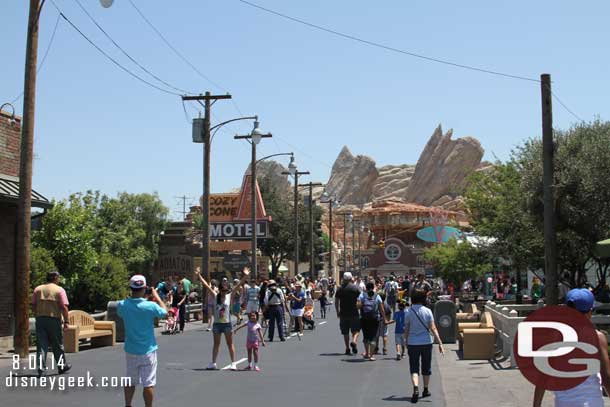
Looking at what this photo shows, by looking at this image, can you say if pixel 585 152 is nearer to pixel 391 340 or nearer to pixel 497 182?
pixel 391 340

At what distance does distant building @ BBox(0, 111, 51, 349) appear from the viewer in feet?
65.2

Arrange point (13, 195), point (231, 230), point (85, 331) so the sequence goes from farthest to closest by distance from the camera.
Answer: point (231, 230)
point (85, 331)
point (13, 195)

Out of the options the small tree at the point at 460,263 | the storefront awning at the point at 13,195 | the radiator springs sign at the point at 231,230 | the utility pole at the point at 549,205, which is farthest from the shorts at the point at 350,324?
the radiator springs sign at the point at 231,230

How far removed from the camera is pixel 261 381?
1388 centimetres

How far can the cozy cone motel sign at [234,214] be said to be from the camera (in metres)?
57.7

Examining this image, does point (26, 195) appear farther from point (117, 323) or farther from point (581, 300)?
point (581, 300)

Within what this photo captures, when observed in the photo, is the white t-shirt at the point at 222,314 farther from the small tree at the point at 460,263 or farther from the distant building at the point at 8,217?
the small tree at the point at 460,263

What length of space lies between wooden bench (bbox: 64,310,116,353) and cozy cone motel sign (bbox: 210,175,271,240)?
35163mm

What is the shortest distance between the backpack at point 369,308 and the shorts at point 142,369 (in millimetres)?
9013

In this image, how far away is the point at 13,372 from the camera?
48.3 feet

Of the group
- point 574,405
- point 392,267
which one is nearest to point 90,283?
point 574,405

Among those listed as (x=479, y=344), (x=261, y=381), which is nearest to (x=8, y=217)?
(x=261, y=381)

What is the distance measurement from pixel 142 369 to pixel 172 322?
667 inches

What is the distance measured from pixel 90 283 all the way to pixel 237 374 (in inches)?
689
